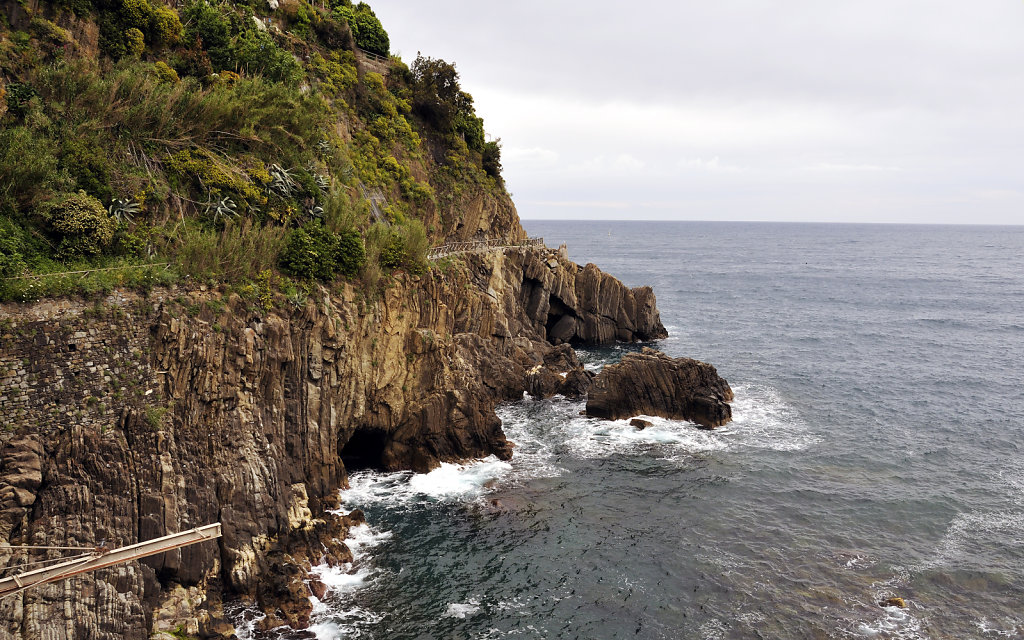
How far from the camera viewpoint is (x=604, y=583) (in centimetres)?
2864

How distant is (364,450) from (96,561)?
20.6 m

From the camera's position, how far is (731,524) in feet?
111

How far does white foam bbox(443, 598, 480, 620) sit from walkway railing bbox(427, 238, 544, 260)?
26.2 metres

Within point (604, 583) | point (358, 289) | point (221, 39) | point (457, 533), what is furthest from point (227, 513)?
point (221, 39)

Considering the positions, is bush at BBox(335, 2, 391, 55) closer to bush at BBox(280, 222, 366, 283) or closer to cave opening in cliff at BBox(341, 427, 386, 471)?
bush at BBox(280, 222, 366, 283)

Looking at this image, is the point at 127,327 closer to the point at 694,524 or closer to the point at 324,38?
the point at 694,524

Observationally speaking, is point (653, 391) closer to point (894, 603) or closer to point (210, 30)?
point (894, 603)

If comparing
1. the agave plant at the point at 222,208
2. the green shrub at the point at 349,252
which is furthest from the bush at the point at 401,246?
the agave plant at the point at 222,208

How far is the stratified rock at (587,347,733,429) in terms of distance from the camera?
4778 centimetres

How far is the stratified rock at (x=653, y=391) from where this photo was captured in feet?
157

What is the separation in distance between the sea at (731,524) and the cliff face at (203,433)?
96.7 inches

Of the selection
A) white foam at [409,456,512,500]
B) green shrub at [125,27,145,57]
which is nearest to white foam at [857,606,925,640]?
white foam at [409,456,512,500]

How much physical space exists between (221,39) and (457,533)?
116 feet

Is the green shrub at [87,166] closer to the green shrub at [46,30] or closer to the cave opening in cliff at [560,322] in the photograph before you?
the green shrub at [46,30]
